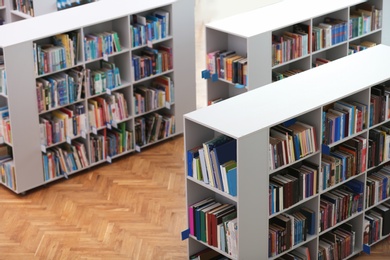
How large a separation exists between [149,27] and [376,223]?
350 cm

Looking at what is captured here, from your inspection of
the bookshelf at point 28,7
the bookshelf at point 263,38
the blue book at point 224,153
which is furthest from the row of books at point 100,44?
the blue book at point 224,153

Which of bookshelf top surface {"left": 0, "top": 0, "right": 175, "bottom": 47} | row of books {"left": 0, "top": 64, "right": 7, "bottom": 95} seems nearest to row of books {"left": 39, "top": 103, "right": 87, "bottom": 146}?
row of books {"left": 0, "top": 64, "right": 7, "bottom": 95}

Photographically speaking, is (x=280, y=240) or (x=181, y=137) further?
(x=181, y=137)

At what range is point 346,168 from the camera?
25.8 ft

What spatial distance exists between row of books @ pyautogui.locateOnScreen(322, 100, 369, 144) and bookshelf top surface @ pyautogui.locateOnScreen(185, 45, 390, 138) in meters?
0.20

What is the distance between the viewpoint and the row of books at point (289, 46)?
9.56 meters

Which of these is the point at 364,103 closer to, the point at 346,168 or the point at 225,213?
the point at 346,168

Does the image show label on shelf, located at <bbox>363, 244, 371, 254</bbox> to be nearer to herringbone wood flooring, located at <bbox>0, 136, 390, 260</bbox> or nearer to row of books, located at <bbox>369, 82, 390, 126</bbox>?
herringbone wood flooring, located at <bbox>0, 136, 390, 260</bbox>

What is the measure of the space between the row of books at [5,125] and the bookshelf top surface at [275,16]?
91.9 inches

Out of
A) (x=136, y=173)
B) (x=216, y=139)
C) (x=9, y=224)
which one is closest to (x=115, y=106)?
(x=136, y=173)

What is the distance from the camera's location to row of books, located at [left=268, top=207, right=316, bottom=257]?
744cm

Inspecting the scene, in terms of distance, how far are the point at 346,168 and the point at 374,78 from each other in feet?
2.77

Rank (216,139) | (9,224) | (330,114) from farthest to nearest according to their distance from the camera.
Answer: (9,224) → (330,114) → (216,139)

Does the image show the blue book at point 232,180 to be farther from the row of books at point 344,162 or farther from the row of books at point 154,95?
the row of books at point 154,95
